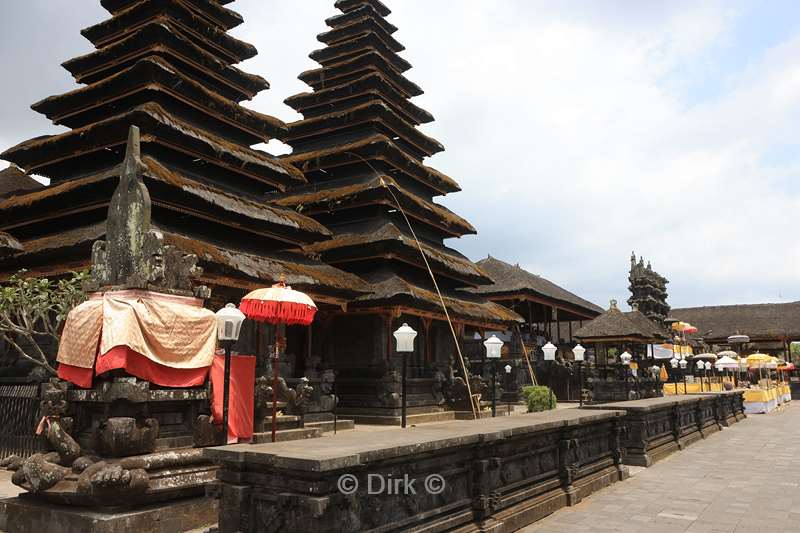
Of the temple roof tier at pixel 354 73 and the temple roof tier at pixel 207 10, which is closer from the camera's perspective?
the temple roof tier at pixel 207 10

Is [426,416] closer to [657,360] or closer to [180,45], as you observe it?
[180,45]

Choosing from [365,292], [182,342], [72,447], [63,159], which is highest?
[63,159]

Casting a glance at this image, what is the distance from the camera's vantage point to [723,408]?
23250 millimetres

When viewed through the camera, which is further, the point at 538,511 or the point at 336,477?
the point at 538,511

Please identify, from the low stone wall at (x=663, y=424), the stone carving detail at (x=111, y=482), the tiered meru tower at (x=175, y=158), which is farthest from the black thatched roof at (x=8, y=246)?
the low stone wall at (x=663, y=424)

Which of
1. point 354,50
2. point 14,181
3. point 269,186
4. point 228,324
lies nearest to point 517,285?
point 354,50

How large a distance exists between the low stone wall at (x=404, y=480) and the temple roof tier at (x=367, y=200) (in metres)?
14.2

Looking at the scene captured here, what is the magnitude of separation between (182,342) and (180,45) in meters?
11.9

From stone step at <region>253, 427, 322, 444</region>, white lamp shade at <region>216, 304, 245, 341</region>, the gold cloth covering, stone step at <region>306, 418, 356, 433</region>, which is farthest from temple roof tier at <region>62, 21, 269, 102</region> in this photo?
stone step at <region>253, 427, 322, 444</region>

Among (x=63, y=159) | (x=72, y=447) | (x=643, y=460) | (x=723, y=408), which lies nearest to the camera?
(x=72, y=447)

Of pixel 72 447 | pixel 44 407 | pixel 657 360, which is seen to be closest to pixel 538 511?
pixel 72 447

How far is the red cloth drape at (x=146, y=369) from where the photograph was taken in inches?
323

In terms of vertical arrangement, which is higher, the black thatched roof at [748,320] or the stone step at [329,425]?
the black thatched roof at [748,320]

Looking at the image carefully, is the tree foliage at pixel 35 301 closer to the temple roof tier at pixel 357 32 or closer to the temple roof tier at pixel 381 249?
the temple roof tier at pixel 381 249
